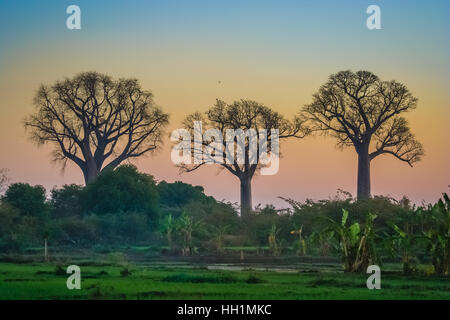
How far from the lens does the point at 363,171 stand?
48.9 m

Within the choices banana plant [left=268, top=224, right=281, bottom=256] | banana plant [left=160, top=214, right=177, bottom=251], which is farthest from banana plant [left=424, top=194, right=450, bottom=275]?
banana plant [left=160, top=214, right=177, bottom=251]

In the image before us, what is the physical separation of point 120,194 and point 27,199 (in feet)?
26.3

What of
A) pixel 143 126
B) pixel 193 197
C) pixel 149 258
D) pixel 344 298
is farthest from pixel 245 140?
pixel 344 298

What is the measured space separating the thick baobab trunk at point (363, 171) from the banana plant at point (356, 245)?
72.2ft

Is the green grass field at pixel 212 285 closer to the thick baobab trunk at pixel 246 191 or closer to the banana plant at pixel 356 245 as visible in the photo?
the banana plant at pixel 356 245

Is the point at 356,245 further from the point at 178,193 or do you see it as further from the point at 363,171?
the point at 178,193

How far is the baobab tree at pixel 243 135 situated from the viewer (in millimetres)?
50438

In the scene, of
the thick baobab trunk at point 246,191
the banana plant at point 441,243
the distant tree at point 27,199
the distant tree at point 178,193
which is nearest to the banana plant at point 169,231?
the distant tree at point 27,199

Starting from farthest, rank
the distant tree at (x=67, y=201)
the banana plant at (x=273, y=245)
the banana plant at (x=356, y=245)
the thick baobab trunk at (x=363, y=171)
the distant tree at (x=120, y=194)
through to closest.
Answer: the distant tree at (x=67, y=201) → the distant tree at (x=120, y=194) → the thick baobab trunk at (x=363, y=171) → the banana plant at (x=273, y=245) → the banana plant at (x=356, y=245)

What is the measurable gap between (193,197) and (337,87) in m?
24.6

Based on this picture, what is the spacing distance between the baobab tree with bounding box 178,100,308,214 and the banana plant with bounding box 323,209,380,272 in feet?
78.4

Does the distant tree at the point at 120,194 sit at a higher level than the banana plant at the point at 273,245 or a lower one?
higher
